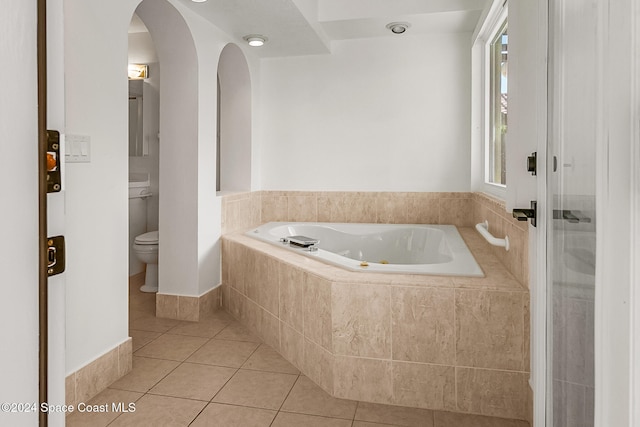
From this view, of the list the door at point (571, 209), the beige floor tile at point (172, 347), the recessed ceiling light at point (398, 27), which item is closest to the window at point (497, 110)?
the recessed ceiling light at point (398, 27)

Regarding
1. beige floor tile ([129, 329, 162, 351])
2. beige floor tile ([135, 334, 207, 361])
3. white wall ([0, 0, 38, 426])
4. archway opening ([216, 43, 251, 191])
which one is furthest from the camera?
archway opening ([216, 43, 251, 191])

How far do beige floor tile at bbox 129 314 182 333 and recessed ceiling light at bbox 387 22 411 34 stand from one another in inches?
107

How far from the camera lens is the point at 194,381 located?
206 centimetres

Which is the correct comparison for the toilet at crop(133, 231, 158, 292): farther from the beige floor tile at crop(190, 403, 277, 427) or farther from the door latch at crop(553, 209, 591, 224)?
the door latch at crop(553, 209, 591, 224)

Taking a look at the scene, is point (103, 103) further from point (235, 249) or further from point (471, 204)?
point (471, 204)

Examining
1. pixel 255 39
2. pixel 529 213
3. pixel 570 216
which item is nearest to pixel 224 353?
pixel 529 213

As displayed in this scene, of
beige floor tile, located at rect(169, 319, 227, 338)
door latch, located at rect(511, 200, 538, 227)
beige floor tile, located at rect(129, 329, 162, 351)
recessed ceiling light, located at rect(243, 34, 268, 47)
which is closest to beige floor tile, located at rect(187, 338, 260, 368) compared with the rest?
beige floor tile, located at rect(169, 319, 227, 338)

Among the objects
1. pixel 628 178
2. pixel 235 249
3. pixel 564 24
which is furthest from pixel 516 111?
pixel 235 249

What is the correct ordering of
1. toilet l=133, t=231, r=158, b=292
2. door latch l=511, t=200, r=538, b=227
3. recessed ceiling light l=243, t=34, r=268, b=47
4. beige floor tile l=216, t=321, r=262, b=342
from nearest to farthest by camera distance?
door latch l=511, t=200, r=538, b=227
beige floor tile l=216, t=321, r=262, b=342
recessed ceiling light l=243, t=34, r=268, b=47
toilet l=133, t=231, r=158, b=292

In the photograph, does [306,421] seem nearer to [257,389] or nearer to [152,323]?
[257,389]

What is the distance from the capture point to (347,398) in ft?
6.25

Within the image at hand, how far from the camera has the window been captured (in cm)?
288

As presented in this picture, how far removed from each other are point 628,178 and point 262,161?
138 inches

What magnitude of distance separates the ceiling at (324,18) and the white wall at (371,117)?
0.17m
